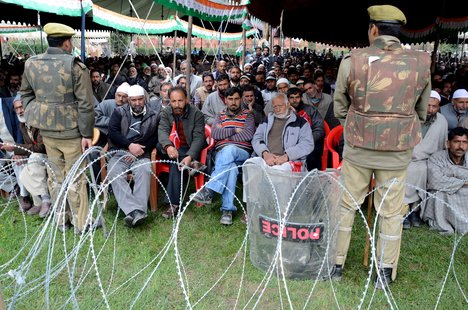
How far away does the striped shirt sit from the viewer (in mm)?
4113

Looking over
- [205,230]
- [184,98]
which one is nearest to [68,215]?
[205,230]

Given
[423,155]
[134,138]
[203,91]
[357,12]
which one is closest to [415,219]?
[423,155]

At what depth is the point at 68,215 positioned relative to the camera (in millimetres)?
3785

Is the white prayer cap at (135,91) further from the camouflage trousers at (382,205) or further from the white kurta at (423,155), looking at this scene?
the white kurta at (423,155)

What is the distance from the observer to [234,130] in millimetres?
4129

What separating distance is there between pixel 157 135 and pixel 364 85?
2.46 meters

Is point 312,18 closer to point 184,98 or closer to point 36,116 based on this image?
point 184,98

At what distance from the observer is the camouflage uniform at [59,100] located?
3.21 meters

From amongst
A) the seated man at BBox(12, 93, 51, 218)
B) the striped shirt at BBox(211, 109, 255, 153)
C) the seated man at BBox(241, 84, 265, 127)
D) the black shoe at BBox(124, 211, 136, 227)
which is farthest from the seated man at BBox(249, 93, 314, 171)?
the seated man at BBox(12, 93, 51, 218)

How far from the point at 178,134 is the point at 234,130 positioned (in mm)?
607

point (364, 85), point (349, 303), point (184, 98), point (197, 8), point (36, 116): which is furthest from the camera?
point (197, 8)

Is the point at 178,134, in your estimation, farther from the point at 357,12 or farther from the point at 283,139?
the point at 357,12

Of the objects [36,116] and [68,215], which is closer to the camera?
[36,116]

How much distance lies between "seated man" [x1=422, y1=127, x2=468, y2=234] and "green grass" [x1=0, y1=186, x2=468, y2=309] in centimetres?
19
